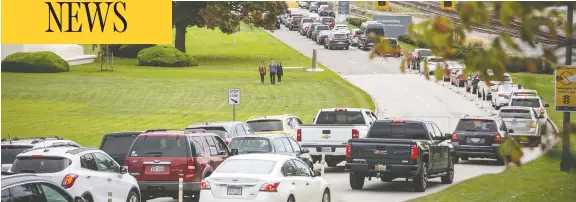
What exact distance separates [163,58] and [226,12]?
6.20 m

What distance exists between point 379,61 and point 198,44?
24.9 meters

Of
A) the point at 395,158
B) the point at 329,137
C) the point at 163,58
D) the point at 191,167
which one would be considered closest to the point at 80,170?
the point at 191,167

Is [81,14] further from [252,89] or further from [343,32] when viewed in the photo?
[343,32]

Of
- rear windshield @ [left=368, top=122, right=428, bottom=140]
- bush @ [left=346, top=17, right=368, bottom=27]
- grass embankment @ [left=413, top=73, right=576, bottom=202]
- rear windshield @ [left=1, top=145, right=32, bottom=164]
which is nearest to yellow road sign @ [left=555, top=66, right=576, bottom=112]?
grass embankment @ [left=413, top=73, right=576, bottom=202]

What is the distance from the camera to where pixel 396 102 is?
60094 mm

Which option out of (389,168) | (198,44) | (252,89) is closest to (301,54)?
(198,44)

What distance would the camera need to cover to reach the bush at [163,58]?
7919cm

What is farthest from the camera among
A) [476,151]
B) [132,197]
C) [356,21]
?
[356,21]

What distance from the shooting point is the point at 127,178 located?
65.5 feet

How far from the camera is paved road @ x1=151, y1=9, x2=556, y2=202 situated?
86.6ft

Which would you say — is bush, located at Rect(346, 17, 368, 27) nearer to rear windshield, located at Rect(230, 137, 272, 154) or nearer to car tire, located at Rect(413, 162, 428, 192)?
rear windshield, located at Rect(230, 137, 272, 154)

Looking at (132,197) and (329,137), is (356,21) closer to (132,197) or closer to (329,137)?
(329,137)

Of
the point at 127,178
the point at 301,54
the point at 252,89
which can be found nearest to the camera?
the point at 127,178

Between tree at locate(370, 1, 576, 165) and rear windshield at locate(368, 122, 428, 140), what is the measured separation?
67.0 ft
